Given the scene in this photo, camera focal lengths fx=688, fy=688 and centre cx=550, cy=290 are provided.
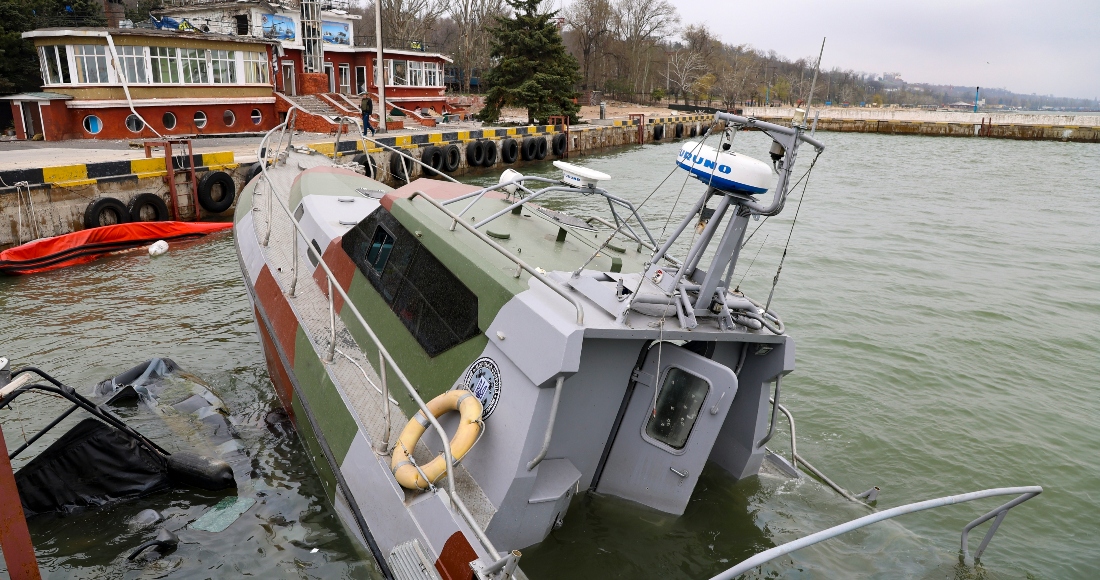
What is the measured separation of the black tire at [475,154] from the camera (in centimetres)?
2597

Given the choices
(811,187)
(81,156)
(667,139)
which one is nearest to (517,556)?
(81,156)

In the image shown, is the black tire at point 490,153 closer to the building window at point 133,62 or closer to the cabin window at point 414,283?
the building window at point 133,62

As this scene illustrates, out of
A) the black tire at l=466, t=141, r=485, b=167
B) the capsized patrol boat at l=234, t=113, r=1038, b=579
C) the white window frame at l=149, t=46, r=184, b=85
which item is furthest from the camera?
the black tire at l=466, t=141, r=485, b=167

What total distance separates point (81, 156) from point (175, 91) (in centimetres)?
798

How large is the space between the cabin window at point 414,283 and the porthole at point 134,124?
21.7 m

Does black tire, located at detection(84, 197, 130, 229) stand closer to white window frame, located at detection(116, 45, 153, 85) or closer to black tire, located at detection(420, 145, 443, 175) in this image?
black tire, located at detection(420, 145, 443, 175)

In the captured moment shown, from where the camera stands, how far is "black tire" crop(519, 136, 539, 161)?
29.5 metres

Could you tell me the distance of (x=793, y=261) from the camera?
14703 millimetres

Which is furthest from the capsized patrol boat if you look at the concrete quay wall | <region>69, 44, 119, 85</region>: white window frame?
the concrete quay wall

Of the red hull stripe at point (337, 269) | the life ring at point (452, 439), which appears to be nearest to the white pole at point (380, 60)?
the red hull stripe at point (337, 269)

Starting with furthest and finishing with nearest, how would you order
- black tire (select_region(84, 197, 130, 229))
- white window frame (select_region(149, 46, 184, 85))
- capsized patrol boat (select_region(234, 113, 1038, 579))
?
white window frame (select_region(149, 46, 184, 85)) < black tire (select_region(84, 197, 130, 229)) < capsized patrol boat (select_region(234, 113, 1038, 579))

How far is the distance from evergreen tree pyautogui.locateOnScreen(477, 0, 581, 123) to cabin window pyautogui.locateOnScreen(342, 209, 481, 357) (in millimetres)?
28757

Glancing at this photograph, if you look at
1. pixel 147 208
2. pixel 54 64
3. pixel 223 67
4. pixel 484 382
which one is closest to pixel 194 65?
pixel 223 67

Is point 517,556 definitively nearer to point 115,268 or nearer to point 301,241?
point 301,241
